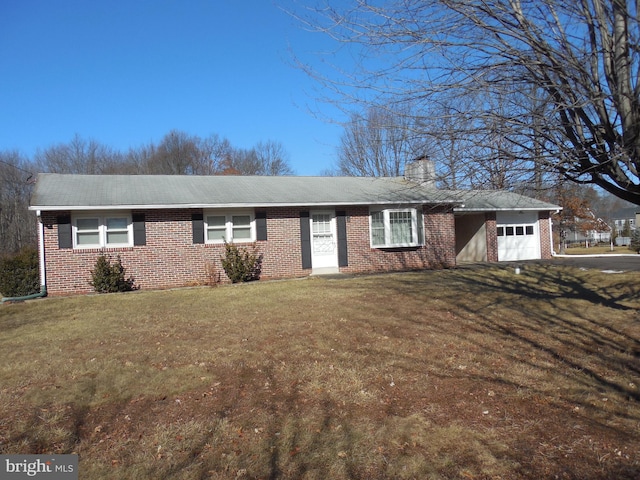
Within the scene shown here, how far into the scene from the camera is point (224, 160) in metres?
42.1

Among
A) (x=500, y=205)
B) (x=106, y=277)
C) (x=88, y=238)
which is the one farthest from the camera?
(x=500, y=205)

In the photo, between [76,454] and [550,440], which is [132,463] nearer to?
[76,454]

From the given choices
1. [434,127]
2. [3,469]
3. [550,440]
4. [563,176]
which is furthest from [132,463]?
[563,176]

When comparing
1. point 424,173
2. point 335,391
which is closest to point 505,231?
point 424,173

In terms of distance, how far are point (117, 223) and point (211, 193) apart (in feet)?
10.4

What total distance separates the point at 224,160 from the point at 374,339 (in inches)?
1501

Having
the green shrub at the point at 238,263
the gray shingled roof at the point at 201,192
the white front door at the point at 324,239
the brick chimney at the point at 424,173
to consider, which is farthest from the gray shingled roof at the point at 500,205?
the brick chimney at the point at 424,173

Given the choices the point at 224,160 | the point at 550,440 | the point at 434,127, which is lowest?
the point at 550,440

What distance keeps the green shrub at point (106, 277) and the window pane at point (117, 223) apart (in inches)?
38.9

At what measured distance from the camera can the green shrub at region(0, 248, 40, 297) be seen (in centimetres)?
1238

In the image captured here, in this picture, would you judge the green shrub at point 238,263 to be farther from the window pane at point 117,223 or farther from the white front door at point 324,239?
the window pane at point 117,223

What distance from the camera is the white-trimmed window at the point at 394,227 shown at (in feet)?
53.0

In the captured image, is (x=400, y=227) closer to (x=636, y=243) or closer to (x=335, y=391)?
(x=335, y=391)

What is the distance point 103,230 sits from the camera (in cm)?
1341
